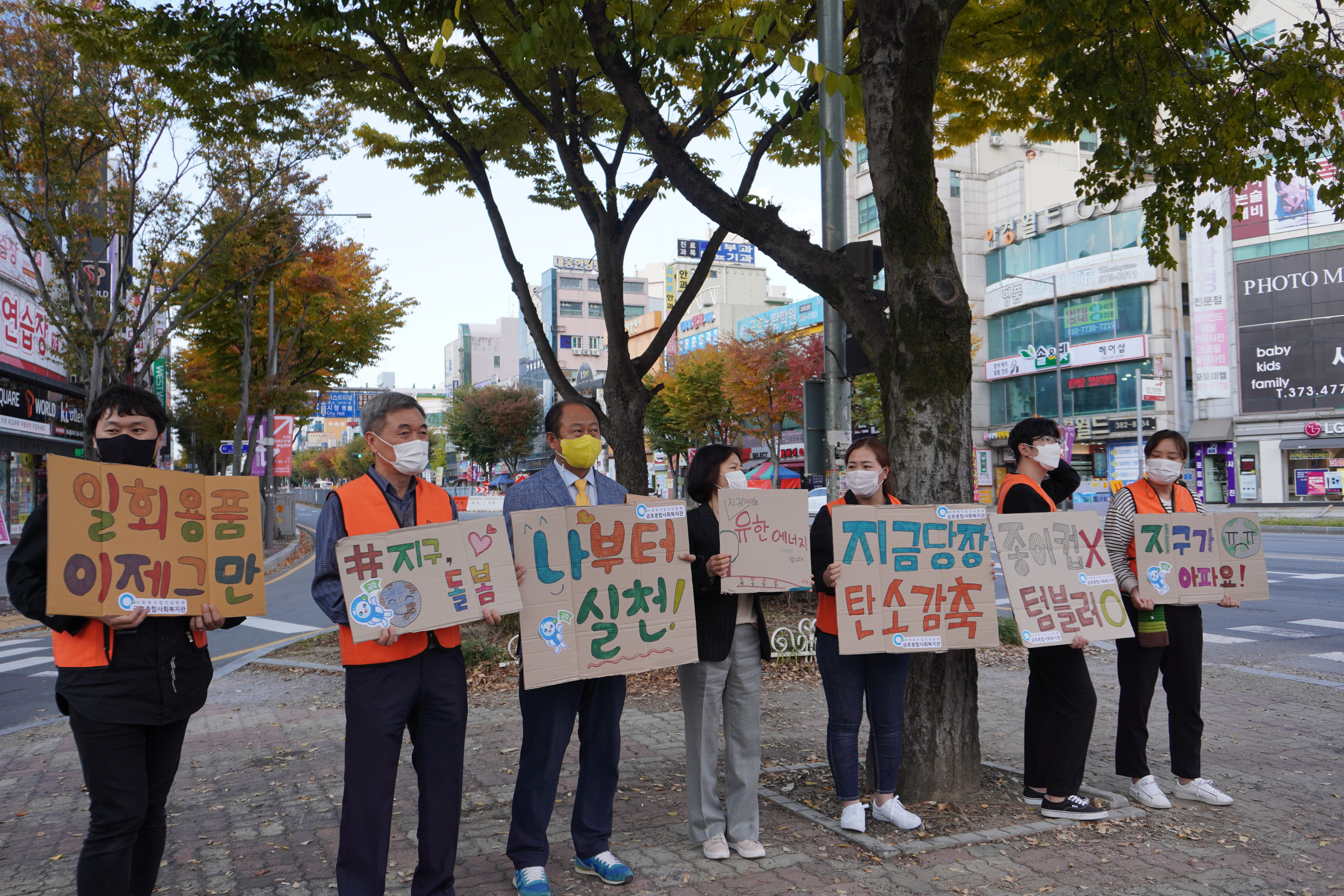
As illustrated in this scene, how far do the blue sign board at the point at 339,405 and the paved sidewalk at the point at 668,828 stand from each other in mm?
37466

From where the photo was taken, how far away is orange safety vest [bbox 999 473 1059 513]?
5.15m

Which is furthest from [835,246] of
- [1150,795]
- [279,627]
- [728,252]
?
[728,252]

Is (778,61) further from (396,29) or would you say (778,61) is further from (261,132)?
(261,132)

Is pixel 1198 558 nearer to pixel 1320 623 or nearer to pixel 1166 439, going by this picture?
pixel 1166 439

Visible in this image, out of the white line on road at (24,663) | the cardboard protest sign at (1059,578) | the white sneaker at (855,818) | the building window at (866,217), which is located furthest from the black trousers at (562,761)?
the building window at (866,217)

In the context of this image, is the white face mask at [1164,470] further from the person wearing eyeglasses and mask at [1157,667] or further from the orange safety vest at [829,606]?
the orange safety vest at [829,606]

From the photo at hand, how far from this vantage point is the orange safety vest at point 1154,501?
543 cm

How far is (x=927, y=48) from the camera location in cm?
522

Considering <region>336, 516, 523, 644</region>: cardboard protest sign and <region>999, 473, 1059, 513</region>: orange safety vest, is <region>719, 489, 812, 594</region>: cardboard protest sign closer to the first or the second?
<region>336, 516, 523, 644</region>: cardboard protest sign

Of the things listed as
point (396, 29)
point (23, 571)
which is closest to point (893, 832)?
point (23, 571)

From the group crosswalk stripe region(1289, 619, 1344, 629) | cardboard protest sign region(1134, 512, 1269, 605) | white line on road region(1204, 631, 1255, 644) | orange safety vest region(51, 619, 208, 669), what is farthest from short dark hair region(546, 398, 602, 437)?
crosswalk stripe region(1289, 619, 1344, 629)

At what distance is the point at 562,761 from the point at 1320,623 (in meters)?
12.1

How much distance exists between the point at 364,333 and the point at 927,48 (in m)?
26.8

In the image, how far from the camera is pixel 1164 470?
5.36 metres
